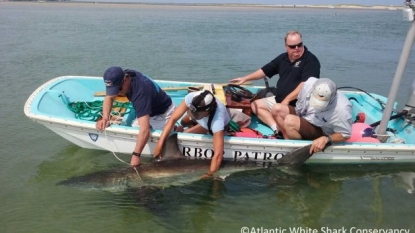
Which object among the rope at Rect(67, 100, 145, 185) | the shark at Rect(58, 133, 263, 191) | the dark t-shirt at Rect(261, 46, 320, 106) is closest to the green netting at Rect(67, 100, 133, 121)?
the rope at Rect(67, 100, 145, 185)

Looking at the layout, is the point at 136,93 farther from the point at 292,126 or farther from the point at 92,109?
the point at 292,126

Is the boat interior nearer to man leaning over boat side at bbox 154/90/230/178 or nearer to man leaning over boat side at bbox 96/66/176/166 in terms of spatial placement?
man leaning over boat side at bbox 96/66/176/166

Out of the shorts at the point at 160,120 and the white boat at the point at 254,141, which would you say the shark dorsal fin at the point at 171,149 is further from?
the shorts at the point at 160,120

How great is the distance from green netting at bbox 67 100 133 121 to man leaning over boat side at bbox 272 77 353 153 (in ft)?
9.08

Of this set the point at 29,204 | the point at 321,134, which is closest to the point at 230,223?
the point at 321,134

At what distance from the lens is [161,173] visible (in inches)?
203

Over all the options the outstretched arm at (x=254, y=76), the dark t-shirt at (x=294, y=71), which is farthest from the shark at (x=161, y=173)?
the outstretched arm at (x=254, y=76)

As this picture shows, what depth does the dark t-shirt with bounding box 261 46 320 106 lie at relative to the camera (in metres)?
5.95

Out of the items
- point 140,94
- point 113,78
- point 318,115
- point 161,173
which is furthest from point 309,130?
point 113,78

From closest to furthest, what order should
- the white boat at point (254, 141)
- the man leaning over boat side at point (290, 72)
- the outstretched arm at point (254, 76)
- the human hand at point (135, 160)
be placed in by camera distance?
the human hand at point (135, 160) → the white boat at point (254, 141) → the man leaning over boat side at point (290, 72) → the outstretched arm at point (254, 76)

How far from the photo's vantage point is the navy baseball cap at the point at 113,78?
15.7ft

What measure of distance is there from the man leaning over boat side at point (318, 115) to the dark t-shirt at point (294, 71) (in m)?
0.48

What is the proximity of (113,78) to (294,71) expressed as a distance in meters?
2.96

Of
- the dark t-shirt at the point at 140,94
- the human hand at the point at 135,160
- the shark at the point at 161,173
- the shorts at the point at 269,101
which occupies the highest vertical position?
the dark t-shirt at the point at 140,94
